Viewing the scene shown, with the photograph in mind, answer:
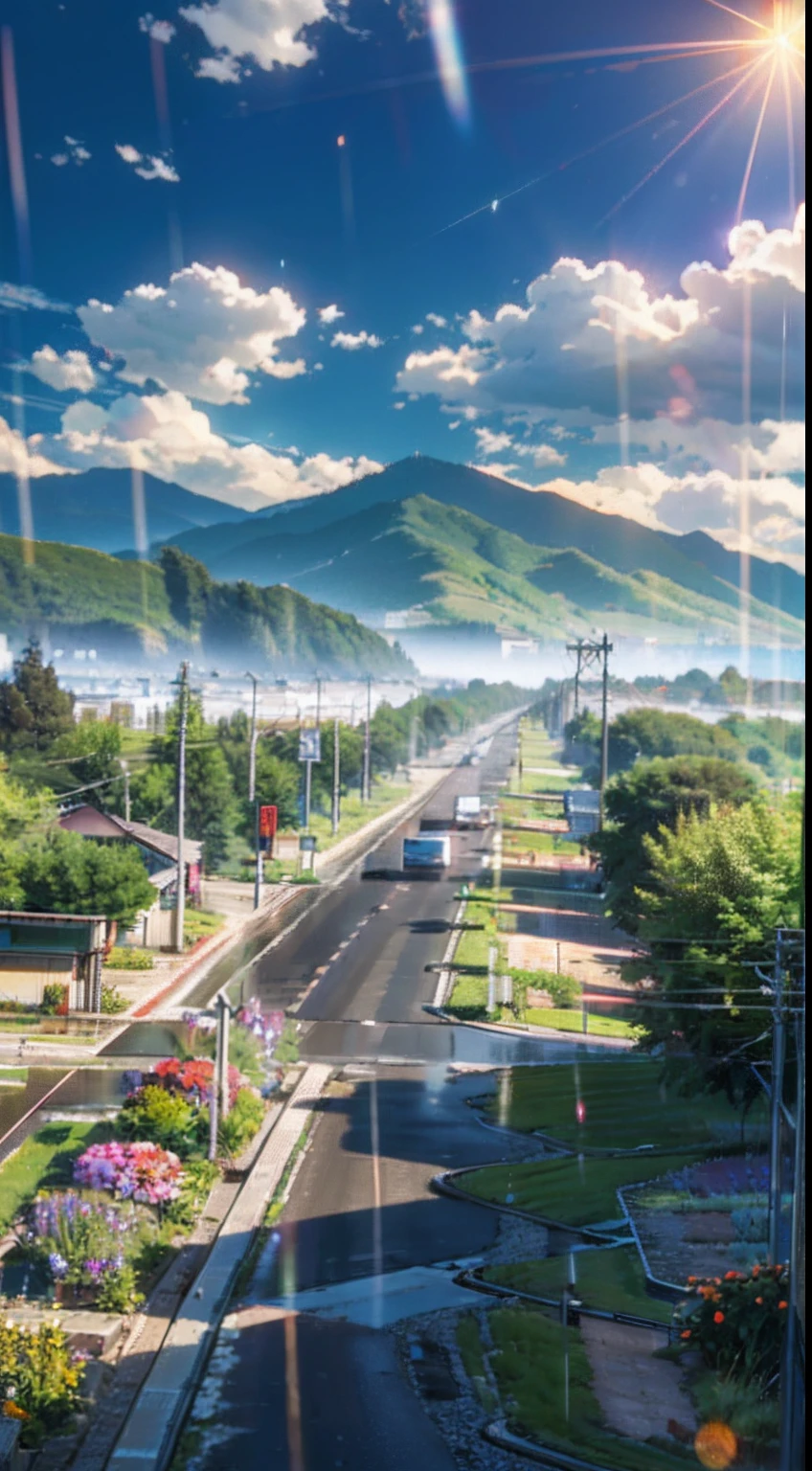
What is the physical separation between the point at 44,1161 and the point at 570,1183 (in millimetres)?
3302

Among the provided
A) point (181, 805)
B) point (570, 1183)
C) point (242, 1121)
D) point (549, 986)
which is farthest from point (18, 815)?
point (570, 1183)

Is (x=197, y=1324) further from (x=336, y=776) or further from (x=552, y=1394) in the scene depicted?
(x=336, y=776)

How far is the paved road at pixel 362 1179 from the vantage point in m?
5.23

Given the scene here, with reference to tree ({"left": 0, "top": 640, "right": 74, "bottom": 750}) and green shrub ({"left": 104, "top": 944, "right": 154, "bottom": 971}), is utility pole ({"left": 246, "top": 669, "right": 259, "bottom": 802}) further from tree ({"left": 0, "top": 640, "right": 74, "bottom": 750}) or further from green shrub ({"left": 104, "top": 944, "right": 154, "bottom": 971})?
tree ({"left": 0, "top": 640, "right": 74, "bottom": 750})

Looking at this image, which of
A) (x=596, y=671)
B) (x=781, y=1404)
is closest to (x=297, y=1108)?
(x=781, y=1404)

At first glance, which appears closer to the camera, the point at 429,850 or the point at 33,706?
the point at 429,850

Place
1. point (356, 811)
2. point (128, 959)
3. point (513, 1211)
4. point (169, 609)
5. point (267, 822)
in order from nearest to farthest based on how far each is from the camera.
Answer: point (513, 1211) < point (128, 959) < point (267, 822) < point (356, 811) < point (169, 609)

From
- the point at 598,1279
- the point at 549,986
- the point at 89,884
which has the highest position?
the point at 89,884

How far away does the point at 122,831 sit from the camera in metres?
9.25

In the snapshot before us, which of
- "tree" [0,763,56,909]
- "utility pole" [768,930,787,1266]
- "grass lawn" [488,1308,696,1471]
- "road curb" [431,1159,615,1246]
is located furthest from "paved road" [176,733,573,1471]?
"tree" [0,763,56,909]

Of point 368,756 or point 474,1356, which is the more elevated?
point 368,756

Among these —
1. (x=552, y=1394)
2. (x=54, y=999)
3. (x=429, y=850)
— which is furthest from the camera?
(x=429, y=850)

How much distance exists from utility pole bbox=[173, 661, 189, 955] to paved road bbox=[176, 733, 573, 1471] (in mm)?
677

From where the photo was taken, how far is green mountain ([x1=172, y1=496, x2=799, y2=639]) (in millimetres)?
9688
